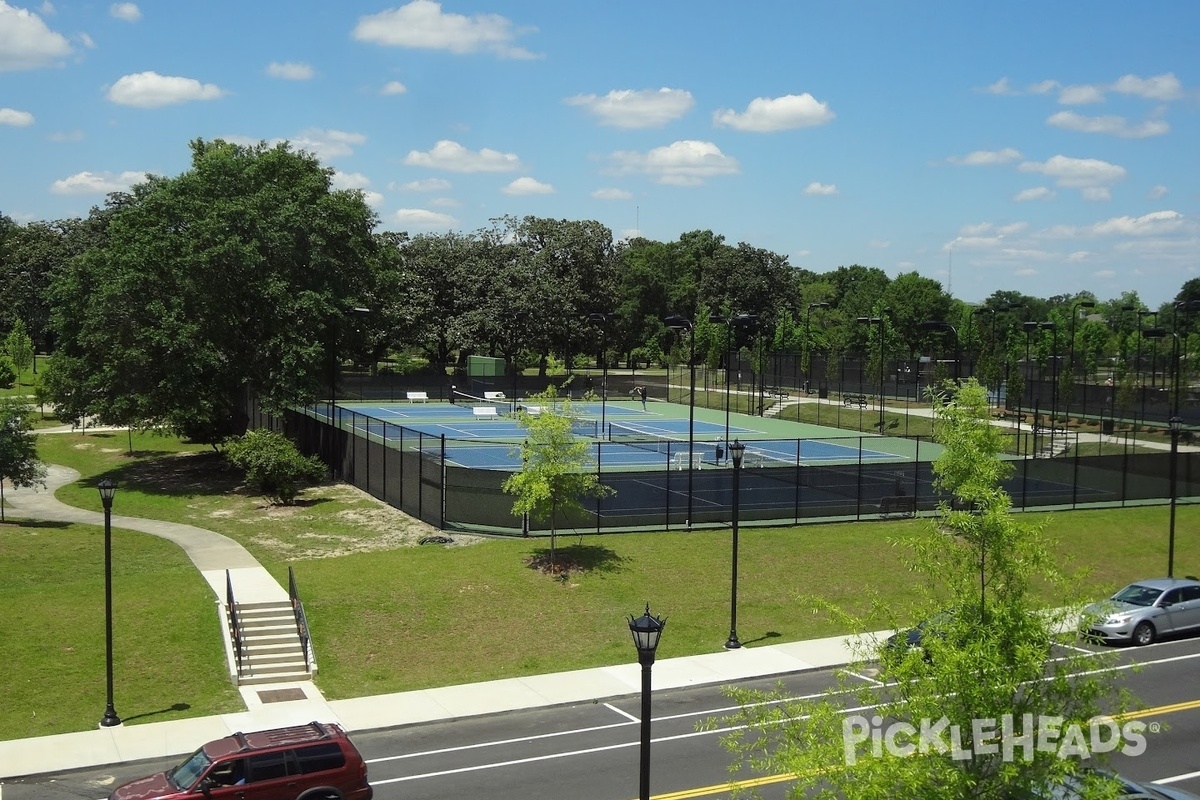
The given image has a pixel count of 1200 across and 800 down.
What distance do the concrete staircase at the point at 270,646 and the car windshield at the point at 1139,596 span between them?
782 inches

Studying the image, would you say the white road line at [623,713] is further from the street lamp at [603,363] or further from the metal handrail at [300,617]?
the street lamp at [603,363]

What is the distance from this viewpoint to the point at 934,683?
32.3 feet

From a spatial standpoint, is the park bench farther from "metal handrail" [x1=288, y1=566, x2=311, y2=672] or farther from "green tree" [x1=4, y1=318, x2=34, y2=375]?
"green tree" [x1=4, y1=318, x2=34, y2=375]

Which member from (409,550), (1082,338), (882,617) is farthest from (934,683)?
(1082,338)

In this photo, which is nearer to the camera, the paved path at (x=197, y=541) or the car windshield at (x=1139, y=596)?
the car windshield at (x=1139, y=596)

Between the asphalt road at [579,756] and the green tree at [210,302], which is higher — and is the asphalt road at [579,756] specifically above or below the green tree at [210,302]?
below

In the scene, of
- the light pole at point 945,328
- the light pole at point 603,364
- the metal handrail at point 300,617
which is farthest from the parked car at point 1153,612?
the light pole at point 603,364

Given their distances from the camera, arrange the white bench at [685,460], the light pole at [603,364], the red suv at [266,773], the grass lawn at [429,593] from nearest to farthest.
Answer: the red suv at [266,773] < the grass lawn at [429,593] < the white bench at [685,460] < the light pole at [603,364]

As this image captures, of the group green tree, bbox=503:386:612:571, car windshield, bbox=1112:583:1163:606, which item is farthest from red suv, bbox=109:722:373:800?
car windshield, bbox=1112:583:1163:606

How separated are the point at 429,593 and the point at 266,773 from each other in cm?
1209

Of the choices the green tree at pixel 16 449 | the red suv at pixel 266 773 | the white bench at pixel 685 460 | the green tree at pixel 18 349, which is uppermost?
the green tree at pixel 18 349

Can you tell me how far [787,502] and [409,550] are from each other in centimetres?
1301

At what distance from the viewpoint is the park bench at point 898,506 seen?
37.9 meters

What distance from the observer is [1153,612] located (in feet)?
87.9
